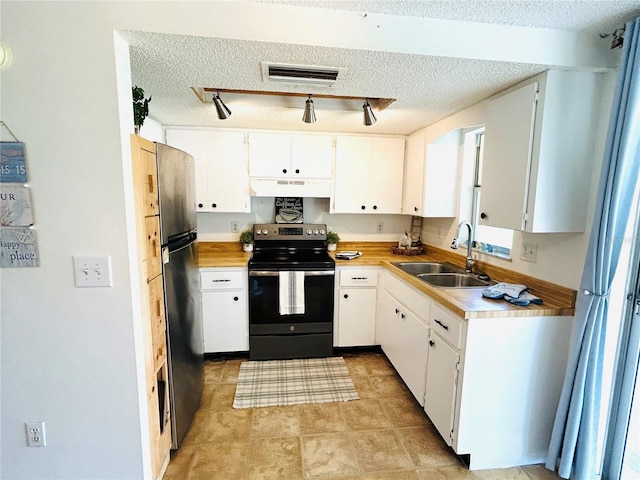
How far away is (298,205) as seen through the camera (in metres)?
3.23

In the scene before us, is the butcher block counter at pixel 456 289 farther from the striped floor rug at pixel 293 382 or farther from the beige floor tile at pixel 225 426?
the beige floor tile at pixel 225 426

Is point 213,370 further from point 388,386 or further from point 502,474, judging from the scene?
point 502,474

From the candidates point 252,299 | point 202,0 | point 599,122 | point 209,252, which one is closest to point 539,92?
point 599,122

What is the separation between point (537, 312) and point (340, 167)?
6.66ft

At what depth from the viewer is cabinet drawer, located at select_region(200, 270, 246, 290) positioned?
260 cm

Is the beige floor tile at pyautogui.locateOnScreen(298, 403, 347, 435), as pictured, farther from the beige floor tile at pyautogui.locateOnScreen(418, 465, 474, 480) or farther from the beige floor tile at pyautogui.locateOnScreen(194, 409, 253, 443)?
the beige floor tile at pyautogui.locateOnScreen(418, 465, 474, 480)

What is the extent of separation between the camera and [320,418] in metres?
2.03

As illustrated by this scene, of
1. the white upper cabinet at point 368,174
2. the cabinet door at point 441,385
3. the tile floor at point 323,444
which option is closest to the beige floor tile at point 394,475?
the tile floor at point 323,444

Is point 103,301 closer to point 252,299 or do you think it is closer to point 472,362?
point 252,299

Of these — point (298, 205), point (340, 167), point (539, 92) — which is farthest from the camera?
point (298, 205)

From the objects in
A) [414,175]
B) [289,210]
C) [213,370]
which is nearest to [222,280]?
[213,370]

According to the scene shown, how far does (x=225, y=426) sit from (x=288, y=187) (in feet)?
6.62

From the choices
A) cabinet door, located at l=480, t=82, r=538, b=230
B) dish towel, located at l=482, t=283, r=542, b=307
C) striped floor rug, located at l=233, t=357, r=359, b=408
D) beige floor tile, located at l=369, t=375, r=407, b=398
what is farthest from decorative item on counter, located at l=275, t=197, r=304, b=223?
dish towel, located at l=482, t=283, r=542, b=307

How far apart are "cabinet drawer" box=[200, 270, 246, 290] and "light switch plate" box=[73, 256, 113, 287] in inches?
52.2
